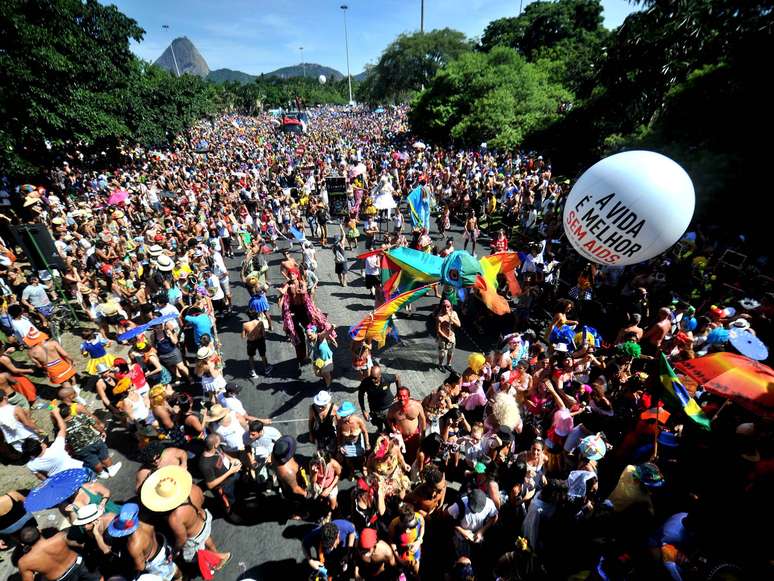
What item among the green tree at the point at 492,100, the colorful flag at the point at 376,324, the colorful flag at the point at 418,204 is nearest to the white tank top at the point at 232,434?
the colorful flag at the point at 376,324

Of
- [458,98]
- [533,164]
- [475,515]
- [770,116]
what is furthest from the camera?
[458,98]

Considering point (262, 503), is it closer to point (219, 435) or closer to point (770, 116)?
point (219, 435)

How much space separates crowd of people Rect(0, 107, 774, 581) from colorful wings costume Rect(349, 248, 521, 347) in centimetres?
47

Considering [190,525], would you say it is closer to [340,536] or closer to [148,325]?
[340,536]

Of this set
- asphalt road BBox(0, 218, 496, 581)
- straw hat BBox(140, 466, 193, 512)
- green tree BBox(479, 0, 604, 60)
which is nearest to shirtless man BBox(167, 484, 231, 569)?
straw hat BBox(140, 466, 193, 512)

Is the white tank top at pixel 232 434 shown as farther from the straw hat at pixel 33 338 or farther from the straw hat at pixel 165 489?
the straw hat at pixel 33 338

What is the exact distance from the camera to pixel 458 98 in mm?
28891

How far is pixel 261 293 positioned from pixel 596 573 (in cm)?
691

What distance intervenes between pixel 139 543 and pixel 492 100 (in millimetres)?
27723

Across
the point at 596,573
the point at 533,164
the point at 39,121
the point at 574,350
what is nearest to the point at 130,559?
the point at 596,573

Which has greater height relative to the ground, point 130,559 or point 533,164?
point 533,164

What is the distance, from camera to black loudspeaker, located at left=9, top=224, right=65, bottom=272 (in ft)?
25.6

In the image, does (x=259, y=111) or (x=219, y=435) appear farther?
(x=259, y=111)

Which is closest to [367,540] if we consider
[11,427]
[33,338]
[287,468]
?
[287,468]
